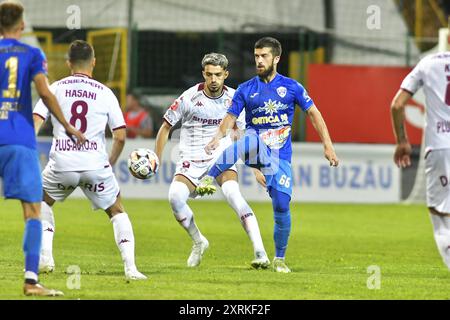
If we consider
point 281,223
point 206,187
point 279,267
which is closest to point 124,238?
point 279,267

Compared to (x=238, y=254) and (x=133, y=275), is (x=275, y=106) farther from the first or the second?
(x=238, y=254)

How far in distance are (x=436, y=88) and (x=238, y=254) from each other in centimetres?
584

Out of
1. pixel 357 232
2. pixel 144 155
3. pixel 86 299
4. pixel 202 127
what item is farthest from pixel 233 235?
pixel 86 299

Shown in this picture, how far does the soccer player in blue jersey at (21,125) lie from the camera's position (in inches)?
350

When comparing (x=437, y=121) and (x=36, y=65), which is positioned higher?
(x=36, y=65)

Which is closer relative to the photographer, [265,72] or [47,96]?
[47,96]

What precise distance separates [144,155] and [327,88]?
542 inches

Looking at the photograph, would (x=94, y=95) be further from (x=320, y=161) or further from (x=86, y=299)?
(x=320, y=161)

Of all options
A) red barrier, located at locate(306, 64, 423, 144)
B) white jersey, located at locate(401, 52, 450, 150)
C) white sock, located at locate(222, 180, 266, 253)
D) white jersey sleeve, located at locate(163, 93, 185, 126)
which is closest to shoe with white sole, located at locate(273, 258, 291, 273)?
white sock, located at locate(222, 180, 266, 253)

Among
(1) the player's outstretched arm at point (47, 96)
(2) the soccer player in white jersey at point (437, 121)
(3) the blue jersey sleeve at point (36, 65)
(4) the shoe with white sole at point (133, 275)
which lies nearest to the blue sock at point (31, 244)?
(1) the player's outstretched arm at point (47, 96)

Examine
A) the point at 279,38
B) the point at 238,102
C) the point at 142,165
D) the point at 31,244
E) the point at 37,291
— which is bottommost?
the point at 37,291

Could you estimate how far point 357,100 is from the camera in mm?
25359

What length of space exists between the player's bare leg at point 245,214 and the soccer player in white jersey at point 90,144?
1.93 metres

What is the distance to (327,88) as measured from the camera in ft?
82.8
